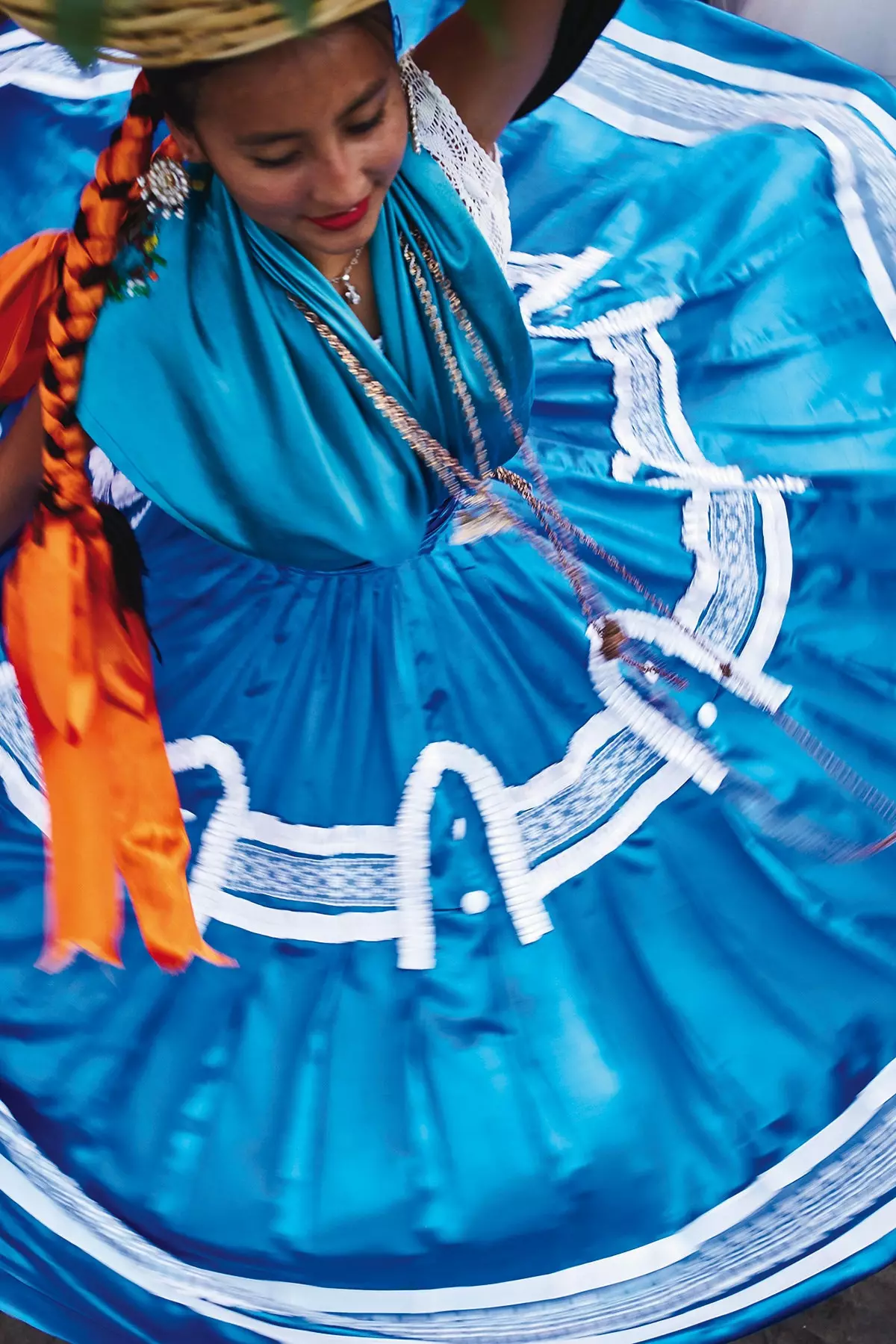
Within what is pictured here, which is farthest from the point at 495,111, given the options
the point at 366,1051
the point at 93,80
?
the point at 93,80

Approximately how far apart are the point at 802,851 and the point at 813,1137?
7.9 inches

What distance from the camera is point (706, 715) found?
2.98 feet

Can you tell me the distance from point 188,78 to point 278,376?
193 mm

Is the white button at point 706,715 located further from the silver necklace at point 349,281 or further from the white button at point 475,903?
the silver necklace at point 349,281

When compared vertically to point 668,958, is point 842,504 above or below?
above

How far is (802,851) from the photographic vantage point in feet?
2.80

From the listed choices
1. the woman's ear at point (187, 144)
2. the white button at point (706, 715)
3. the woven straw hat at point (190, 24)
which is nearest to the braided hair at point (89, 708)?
the woman's ear at point (187, 144)

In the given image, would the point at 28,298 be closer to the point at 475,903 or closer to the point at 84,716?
the point at 84,716

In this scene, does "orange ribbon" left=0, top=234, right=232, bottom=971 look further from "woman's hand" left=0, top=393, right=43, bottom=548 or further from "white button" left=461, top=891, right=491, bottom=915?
"white button" left=461, top=891, right=491, bottom=915

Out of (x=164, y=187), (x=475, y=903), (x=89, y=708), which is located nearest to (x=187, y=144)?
(x=164, y=187)

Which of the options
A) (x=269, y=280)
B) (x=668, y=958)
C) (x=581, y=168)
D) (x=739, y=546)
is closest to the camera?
(x=269, y=280)

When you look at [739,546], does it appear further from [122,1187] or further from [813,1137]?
[122,1187]

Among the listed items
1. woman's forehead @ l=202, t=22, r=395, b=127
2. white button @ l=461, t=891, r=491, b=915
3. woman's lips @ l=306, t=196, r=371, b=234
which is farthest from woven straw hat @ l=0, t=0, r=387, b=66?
white button @ l=461, t=891, r=491, b=915

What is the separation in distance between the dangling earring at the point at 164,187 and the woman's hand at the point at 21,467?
0.49 feet
